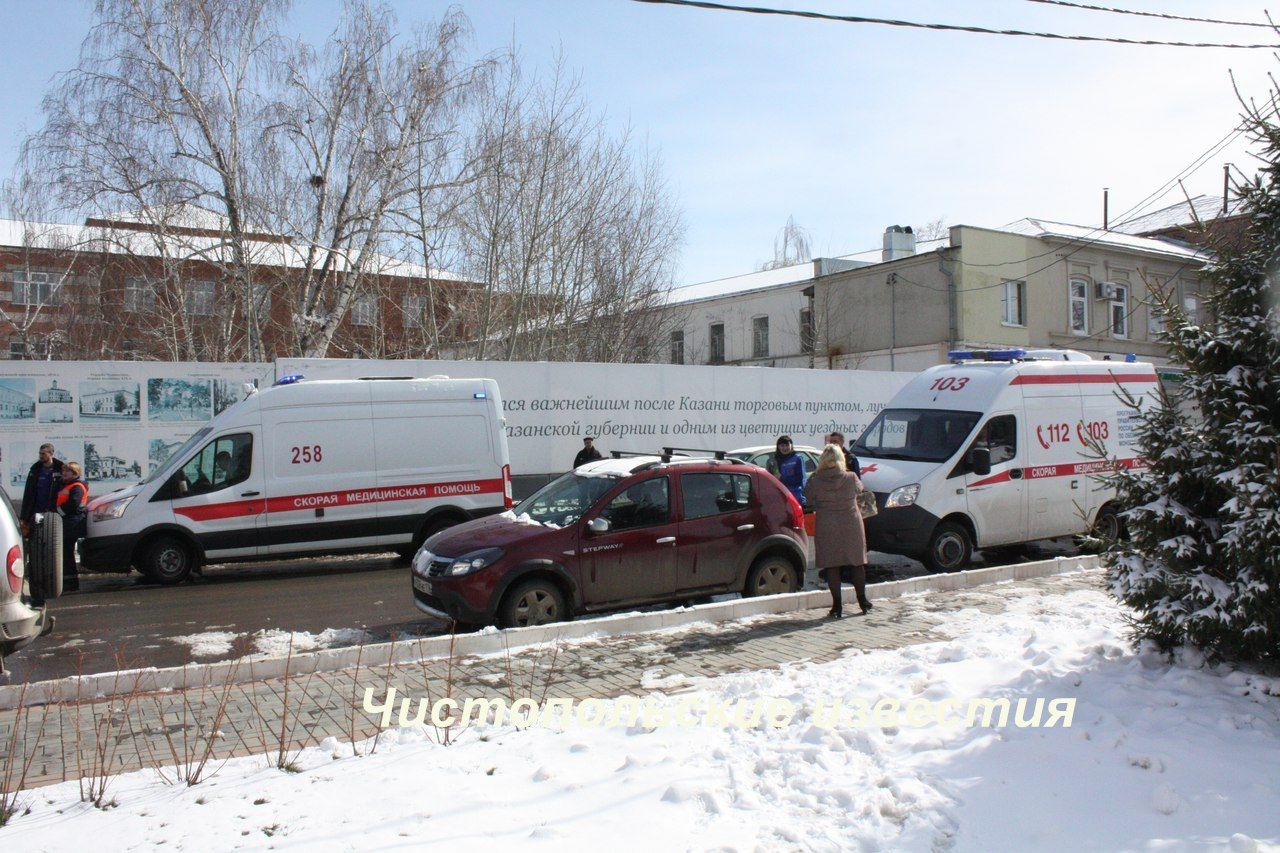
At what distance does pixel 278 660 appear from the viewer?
22.7 ft

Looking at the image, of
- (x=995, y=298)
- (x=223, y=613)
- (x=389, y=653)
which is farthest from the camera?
(x=995, y=298)

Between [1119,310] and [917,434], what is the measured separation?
26.3m

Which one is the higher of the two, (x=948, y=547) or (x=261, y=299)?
(x=261, y=299)

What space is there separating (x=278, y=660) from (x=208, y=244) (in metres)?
17.5

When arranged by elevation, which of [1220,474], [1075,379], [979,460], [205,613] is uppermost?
[1075,379]

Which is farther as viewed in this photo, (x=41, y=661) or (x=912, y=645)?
(x=41, y=661)

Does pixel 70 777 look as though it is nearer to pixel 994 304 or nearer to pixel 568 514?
pixel 568 514

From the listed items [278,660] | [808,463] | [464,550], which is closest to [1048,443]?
[808,463]

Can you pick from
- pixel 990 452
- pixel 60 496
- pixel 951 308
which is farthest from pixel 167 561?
pixel 951 308

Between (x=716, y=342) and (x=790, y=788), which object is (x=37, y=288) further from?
(x=790, y=788)

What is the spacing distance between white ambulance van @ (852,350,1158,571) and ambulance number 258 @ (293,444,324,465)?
7281 millimetres

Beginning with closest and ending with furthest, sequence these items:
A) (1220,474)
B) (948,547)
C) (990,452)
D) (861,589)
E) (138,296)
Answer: (1220,474) → (861,589) → (948,547) → (990,452) → (138,296)

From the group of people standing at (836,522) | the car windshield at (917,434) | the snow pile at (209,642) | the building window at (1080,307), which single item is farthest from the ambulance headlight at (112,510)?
the building window at (1080,307)

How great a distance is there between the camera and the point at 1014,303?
31531 mm
